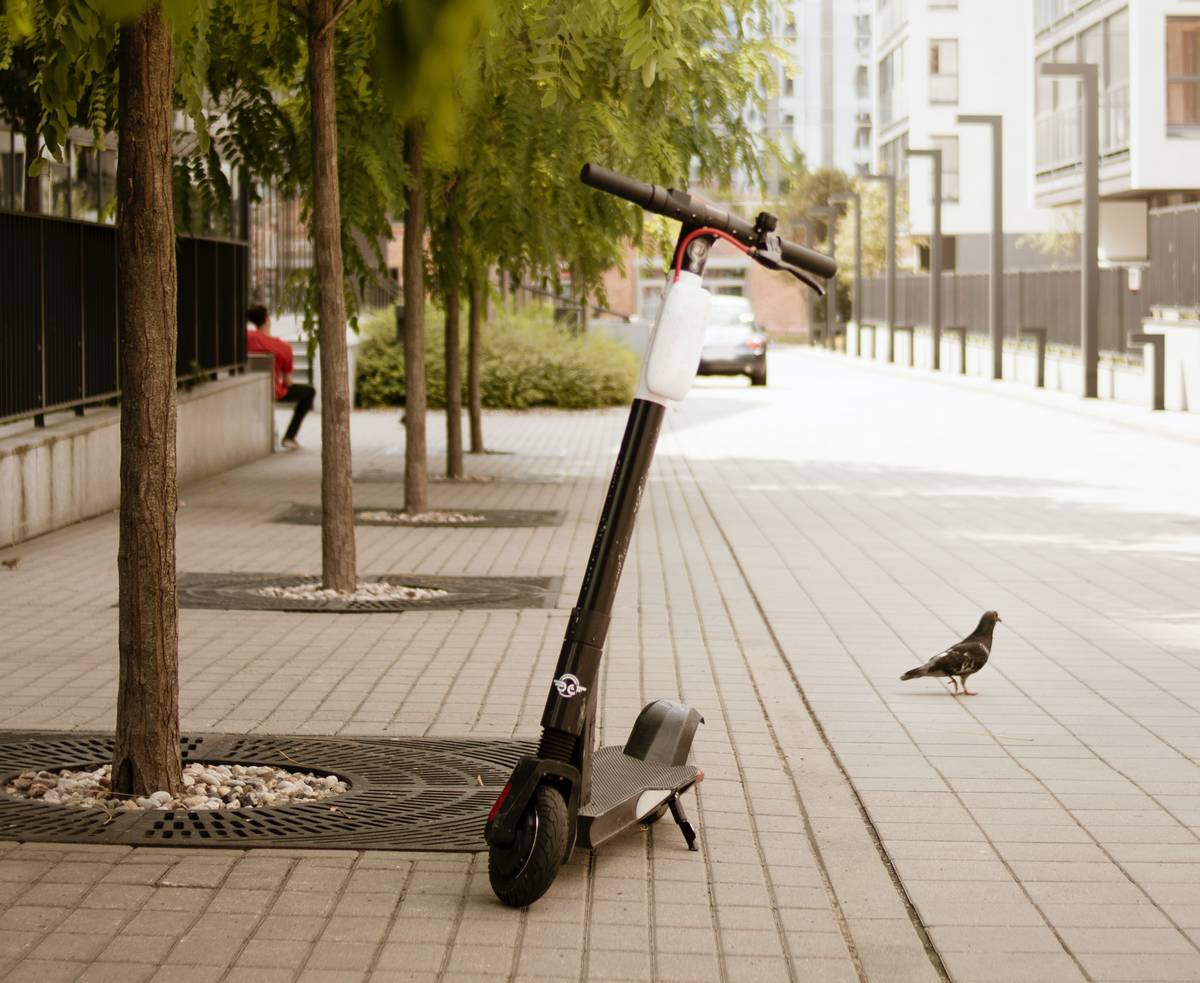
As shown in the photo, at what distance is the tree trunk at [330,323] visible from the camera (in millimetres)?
10656

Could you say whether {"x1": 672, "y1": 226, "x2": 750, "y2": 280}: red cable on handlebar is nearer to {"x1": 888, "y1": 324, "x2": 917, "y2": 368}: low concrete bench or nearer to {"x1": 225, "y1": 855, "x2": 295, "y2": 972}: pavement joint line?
{"x1": 225, "y1": 855, "x2": 295, "y2": 972}: pavement joint line

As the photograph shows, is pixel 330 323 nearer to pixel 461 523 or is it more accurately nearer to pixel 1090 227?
pixel 461 523

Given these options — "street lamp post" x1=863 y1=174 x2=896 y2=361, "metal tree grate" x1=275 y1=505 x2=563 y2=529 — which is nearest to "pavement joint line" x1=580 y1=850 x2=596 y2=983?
"metal tree grate" x1=275 y1=505 x2=563 y2=529

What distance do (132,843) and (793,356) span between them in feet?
229

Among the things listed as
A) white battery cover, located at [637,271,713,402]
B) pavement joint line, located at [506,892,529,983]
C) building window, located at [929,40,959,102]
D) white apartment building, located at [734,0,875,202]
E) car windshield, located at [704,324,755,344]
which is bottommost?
pavement joint line, located at [506,892,529,983]

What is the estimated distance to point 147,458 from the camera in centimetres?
592

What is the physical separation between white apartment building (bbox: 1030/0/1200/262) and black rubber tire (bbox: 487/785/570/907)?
41.6 m

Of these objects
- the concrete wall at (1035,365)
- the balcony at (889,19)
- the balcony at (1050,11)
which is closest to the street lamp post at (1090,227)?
the concrete wall at (1035,365)

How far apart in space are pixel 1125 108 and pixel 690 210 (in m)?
43.3

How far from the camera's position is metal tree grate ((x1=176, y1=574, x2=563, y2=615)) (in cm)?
1043

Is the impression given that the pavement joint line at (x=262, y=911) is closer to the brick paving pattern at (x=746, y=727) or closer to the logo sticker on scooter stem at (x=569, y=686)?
the brick paving pattern at (x=746, y=727)

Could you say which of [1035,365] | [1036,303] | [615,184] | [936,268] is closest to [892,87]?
[936,268]

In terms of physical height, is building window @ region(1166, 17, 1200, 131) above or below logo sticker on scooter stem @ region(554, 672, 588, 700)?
above

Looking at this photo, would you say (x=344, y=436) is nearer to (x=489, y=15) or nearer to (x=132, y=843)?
(x=132, y=843)
